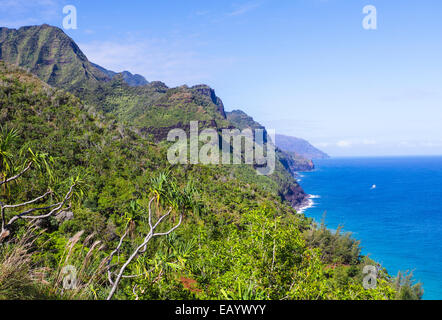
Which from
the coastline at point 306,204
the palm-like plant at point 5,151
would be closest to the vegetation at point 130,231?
the palm-like plant at point 5,151

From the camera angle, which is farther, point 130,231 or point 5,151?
point 130,231

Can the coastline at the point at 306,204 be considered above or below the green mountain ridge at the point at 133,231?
below

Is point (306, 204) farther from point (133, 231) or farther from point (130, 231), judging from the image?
point (133, 231)

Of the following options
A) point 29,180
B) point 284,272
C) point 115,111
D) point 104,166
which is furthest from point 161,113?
point 284,272

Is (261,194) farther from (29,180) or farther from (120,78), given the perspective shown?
(120,78)

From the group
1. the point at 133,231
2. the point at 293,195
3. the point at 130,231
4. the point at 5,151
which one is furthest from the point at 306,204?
the point at 5,151

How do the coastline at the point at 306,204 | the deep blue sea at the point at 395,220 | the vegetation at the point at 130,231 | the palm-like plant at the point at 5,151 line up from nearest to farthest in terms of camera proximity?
the palm-like plant at the point at 5,151, the vegetation at the point at 130,231, the deep blue sea at the point at 395,220, the coastline at the point at 306,204

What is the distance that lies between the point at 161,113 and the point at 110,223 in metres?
126

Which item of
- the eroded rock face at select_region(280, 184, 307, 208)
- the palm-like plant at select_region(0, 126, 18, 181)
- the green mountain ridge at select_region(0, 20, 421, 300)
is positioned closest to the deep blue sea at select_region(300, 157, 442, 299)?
the eroded rock face at select_region(280, 184, 307, 208)

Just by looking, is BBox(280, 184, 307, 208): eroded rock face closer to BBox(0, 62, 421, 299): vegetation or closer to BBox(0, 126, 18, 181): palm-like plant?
BBox(0, 62, 421, 299): vegetation

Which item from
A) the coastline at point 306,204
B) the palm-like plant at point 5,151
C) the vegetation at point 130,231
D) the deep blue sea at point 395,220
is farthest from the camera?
the coastline at point 306,204

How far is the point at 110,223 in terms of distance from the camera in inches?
1144

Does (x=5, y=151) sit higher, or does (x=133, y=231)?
(x=5, y=151)

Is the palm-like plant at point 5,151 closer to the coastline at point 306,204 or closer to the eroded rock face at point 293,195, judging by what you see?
the coastline at point 306,204
